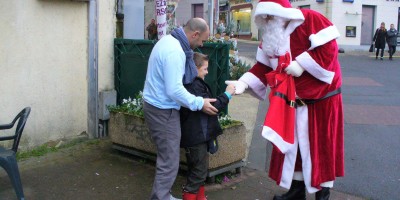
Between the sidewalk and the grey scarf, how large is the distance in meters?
1.19

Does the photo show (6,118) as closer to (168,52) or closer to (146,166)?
(146,166)

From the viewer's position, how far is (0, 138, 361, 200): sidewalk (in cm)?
416

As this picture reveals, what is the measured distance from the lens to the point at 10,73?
15.9 ft

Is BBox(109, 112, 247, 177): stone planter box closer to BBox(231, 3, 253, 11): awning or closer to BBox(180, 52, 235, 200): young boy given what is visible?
BBox(180, 52, 235, 200): young boy

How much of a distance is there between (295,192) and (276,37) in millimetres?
1403

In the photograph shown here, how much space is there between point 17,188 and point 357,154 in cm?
403

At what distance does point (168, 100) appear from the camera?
349 centimetres

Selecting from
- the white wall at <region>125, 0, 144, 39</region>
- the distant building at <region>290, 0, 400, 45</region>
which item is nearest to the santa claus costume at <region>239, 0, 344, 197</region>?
the white wall at <region>125, 0, 144, 39</region>

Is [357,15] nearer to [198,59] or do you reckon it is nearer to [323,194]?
[323,194]

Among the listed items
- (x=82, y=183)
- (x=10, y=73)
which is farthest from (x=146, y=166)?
(x=10, y=73)

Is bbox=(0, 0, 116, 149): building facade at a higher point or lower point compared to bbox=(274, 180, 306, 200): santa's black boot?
higher

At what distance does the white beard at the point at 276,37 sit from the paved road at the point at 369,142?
175 cm

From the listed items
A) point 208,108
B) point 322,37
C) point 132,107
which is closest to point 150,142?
point 132,107

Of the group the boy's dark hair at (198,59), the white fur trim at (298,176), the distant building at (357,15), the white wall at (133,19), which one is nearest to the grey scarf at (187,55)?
the boy's dark hair at (198,59)
